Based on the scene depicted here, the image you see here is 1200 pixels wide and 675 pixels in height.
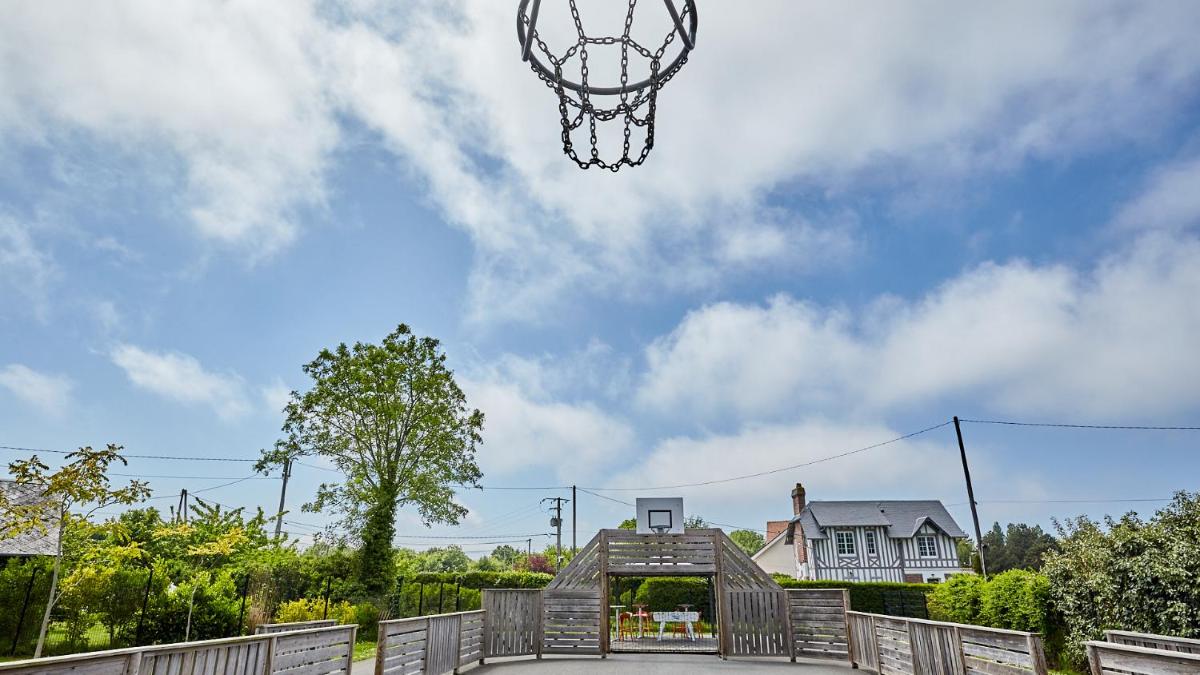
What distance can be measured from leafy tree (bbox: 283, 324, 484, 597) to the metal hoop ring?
1672 centimetres

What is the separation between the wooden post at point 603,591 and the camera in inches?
530

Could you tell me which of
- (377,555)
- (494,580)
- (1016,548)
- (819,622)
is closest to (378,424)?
(377,555)

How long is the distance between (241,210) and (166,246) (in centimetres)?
191

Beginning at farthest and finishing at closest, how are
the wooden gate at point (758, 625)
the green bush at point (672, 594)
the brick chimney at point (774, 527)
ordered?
the brick chimney at point (774, 527) → the green bush at point (672, 594) → the wooden gate at point (758, 625)

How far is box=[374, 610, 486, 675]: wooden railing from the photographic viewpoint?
8.19m

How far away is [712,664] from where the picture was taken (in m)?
12.2

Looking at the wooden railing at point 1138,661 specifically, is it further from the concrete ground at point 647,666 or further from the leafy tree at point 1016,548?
the leafy tree at point 1016,548

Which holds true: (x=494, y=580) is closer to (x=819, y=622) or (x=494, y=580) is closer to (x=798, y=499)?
(x=819, y=622)

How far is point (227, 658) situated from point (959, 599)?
1518 cm

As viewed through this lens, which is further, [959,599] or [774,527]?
[774,527]

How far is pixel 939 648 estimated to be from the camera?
7.98m

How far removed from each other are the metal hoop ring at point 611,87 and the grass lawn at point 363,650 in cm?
1209

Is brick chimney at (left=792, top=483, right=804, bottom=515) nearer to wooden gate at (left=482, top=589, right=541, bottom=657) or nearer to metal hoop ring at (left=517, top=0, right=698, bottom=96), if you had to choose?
wooden gate at (left=482, top=589, right=541, bottom=657)

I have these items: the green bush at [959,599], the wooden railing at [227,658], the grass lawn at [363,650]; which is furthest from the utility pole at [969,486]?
the wooden railing at [227,658]
